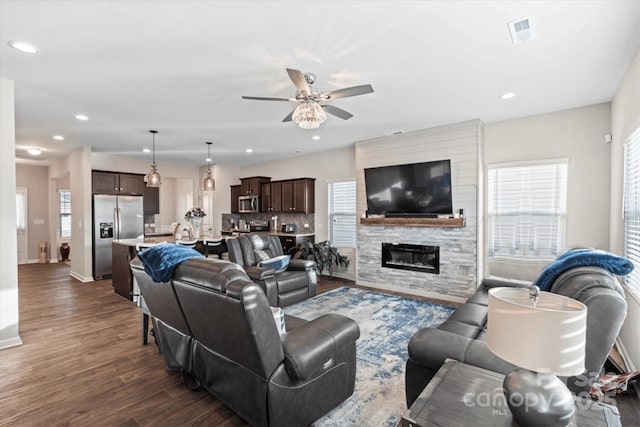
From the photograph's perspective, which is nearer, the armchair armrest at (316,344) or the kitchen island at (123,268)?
the armchair armrest at (316,344)

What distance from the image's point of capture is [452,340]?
1.84 meters

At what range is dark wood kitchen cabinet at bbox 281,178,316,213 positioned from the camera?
7.08 meters

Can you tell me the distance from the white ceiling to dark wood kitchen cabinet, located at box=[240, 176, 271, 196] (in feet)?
11.3

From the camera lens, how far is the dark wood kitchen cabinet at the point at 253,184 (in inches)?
317

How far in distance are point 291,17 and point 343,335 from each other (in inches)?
87.7

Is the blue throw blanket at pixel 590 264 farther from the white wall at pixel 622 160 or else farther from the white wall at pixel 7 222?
the white wall at pixel 7 222

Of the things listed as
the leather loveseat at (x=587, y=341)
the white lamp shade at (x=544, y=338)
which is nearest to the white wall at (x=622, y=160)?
the leather loveseat at (x=587, y=341)

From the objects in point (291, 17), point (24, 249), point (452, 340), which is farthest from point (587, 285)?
point (24, 249)

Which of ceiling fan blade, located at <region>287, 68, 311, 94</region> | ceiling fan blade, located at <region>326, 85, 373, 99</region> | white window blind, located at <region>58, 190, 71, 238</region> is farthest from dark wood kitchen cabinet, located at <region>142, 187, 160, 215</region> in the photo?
ceiling fan blade, located at <region>326, 85, 373, 99</region>

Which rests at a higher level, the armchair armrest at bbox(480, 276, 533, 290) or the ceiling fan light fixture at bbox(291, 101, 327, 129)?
the ceiling fan light fixture at bbox(291, 101, 327, 129)

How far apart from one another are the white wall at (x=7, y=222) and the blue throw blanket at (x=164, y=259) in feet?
6.91

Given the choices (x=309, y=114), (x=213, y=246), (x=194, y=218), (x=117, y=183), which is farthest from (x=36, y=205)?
(x=309, y=114)

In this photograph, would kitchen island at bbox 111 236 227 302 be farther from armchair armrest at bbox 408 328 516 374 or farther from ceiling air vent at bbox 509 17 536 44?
ceiling air vent at bbox 509 17 536 44

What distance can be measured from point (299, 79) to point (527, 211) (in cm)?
386
